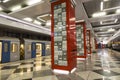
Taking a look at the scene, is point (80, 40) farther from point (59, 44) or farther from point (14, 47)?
point (14, 47)

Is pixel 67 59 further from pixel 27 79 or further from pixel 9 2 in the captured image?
pixel 9 2

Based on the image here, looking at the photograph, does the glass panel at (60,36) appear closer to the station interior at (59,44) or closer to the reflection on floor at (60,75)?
the station interior at (59,44)

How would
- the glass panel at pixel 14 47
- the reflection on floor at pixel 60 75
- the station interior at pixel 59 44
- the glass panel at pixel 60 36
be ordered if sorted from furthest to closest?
1. the glass panel at pixel 14 47
2. the glass panel at pixel 60 36
3. the station interior at pixel 59 44
4. the reflection on floor at pixel 60 75

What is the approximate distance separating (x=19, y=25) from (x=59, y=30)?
5188 millimetres

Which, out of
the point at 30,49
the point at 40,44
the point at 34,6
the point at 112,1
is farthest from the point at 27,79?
the point at 40,44

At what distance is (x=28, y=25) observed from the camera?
9.79 metres

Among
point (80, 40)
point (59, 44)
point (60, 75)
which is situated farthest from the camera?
point (80, 40)

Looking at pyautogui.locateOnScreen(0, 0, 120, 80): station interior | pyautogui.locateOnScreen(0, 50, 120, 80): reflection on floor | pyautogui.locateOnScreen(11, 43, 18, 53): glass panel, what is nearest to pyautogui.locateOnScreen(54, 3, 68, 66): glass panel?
pyautogui.locateOnScreen(0, 0, 120, 80): station interior

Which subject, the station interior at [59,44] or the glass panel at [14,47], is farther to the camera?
the glass panel at [14,47]

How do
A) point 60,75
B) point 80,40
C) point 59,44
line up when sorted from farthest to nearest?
1. point 80,40
2. point 59,44
3. point 60,75

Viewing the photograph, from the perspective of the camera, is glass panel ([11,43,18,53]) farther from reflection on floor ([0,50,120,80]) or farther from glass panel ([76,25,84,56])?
glass panel ([76,25,84,56])

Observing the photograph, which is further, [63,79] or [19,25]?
[19,25]

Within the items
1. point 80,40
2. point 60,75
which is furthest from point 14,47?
point 60,75

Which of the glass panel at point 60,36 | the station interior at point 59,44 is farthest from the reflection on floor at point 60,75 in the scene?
the glass panel at point 60,36
